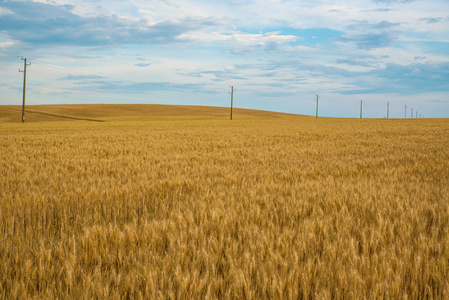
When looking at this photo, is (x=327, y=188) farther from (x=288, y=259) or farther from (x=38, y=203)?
(x=38, y=203)

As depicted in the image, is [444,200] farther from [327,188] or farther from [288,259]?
[288,259]

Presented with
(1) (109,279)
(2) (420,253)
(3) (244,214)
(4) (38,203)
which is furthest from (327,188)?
(4) (38,203)

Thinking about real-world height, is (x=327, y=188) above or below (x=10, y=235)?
above

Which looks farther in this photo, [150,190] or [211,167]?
[211,167]

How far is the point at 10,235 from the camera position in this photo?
119 inches

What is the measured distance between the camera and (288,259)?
7.55 ft

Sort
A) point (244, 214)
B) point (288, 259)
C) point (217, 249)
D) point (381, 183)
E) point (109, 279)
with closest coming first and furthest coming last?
point (109, 279) < point (288, 259) < point (217, 249) < point (244, 214) < point (381, 183)

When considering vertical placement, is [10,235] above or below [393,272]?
below

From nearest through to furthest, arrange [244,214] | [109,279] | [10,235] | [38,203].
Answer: [109,279]
[10,235]
[244,214]
[38,203]

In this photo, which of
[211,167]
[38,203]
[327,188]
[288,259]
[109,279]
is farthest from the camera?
[211,167]

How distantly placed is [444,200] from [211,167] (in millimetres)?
4346

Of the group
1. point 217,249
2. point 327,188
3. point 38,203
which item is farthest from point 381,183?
point 38,203

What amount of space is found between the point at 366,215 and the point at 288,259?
1.66m

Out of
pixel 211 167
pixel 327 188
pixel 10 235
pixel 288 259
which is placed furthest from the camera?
pixel 211 167
